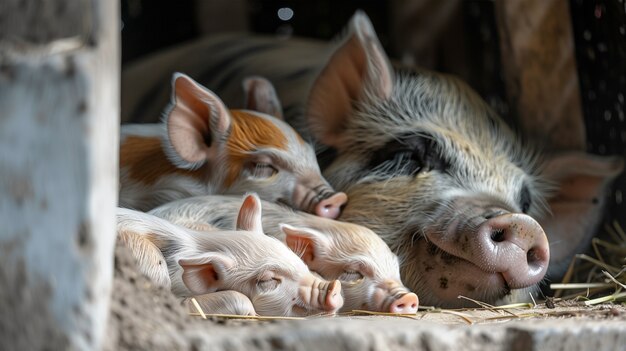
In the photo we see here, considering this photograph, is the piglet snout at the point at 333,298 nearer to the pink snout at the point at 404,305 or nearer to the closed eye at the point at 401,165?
the pink snout at the point at 404,305

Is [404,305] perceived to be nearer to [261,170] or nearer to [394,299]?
[394,299]

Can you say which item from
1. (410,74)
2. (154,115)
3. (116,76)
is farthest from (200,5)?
(116,76)

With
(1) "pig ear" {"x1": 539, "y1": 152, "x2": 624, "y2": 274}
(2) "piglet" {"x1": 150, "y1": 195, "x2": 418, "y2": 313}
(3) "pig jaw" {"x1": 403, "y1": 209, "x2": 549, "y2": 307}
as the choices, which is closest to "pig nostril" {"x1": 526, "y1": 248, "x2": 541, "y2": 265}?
(3) "pig jaw" {"x1": 403, "y1": 209, "x2": 549, "y2": 307}

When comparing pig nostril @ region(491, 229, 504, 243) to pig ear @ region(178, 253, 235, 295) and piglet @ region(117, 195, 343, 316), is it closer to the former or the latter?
piglet @ region(117, 195, 343, 316)

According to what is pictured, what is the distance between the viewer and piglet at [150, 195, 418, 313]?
2059mm

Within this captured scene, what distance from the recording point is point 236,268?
6.32 ft

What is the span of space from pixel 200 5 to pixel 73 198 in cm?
386

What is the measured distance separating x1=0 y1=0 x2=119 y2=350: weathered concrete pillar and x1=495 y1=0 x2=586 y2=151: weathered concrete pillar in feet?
6.26

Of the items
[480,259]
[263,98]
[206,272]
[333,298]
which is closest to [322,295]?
[333,298]

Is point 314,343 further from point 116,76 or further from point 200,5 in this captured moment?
point 200,5

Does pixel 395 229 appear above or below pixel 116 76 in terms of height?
below

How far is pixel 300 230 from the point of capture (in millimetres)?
2113

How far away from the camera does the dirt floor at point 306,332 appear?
4.68ft

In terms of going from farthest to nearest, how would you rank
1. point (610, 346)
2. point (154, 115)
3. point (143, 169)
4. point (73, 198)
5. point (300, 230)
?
point (154, 115)
point (143, 169)
point (300, 230)
point (610, 346)
point (73, 198)
